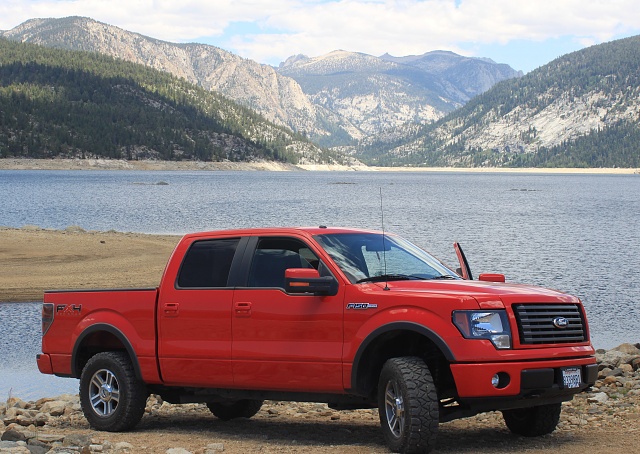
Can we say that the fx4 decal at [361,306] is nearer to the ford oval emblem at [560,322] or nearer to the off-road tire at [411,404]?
the off-road tire at [411,404]

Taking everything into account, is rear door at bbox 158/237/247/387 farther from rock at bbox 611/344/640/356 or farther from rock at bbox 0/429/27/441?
rock at bbox 611/344/640/356

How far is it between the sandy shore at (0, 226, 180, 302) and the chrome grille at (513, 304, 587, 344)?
17412 millimetres

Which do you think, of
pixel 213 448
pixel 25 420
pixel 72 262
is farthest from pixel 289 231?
pixel 72 262

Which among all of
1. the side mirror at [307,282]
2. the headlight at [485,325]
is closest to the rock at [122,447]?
the side mirror at [307,282]

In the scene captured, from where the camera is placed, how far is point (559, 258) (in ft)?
138

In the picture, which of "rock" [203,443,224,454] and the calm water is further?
the calm water

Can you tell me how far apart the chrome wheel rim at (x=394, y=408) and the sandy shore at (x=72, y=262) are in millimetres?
16685

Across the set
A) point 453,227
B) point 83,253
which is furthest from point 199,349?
point 453,227

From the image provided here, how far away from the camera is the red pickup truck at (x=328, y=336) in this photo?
7.89m

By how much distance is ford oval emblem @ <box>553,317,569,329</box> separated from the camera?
8.14 metres

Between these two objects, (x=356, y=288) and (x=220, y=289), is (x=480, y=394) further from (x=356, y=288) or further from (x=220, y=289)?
(x=220, y=289)

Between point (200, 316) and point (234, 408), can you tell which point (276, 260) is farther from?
point (234, 408)

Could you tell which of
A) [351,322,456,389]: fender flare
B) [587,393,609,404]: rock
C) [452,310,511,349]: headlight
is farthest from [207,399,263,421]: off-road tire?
[587,393,609,404]: rock

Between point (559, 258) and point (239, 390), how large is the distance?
1361 inches
